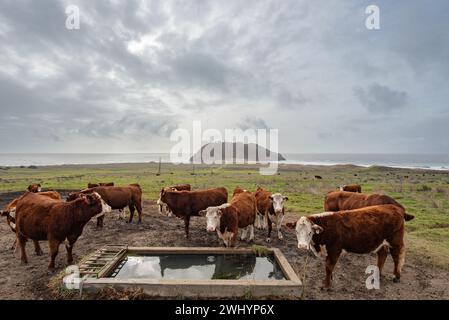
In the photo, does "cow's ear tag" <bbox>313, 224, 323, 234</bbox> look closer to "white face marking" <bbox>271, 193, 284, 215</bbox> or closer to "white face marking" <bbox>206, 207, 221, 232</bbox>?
"white face marking" <bbox>206, 207, 221, 232</bbox>

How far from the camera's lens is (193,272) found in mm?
8039

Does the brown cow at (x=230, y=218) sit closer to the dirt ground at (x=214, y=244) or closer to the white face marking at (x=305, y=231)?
the dirt ground at (x=214, y=244)

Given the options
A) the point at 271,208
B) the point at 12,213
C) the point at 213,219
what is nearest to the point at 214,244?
the point at 213,219

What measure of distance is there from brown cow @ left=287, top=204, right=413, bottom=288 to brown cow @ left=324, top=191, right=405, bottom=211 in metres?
2.53

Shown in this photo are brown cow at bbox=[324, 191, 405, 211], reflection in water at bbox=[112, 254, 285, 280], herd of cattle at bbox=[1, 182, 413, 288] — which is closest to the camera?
herd of cattle at bbox=[1, 182, 413, 288]

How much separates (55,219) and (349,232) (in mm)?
7742

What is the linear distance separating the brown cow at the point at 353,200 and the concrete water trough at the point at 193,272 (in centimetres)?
380

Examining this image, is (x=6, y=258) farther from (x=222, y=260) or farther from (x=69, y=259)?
(x=222, y=260)

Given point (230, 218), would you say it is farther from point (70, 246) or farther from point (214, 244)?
point (70, 246)

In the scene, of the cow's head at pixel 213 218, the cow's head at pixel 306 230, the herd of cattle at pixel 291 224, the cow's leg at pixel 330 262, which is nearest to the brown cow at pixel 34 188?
the herd of cattle at pixel 291 224

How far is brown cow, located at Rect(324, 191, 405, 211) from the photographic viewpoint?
32.6ft

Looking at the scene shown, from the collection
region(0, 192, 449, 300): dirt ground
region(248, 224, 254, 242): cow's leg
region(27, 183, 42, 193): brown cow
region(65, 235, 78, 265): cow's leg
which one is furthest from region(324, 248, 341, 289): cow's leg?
region(27, 183, 42, 193): brown cow

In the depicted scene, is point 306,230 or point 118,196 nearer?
point 306,230
